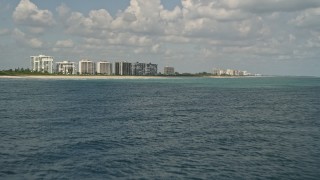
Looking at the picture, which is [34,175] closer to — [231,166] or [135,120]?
[231,166]

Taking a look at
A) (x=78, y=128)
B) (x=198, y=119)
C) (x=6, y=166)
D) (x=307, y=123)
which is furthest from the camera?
(x=198, y=119)

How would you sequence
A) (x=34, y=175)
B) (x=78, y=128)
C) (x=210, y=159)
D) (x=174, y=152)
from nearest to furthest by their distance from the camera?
(x=34, y=175)
(x=210, y=159)
(x=174, y=152)
(x=78, y=128)

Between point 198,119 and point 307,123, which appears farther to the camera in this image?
point 198,119

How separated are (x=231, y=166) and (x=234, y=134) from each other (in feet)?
53.8

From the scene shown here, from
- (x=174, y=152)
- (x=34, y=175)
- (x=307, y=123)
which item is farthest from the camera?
(x=307, y=123)

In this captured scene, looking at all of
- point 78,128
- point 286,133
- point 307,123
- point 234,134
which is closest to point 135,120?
point 78,128

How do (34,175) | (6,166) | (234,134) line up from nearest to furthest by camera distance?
(34,175) → (6,166) → (234,134)

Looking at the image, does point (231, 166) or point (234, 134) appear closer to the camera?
point (231, 166)

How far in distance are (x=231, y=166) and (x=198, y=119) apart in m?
31.3

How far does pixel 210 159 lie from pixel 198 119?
1148 inches

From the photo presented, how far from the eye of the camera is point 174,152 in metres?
38.0

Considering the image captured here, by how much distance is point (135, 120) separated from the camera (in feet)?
205

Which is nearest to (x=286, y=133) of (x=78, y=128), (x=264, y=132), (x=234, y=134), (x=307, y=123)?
(x=264, y=132)

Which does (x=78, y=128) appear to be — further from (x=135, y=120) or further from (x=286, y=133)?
(x=286, y=133)
